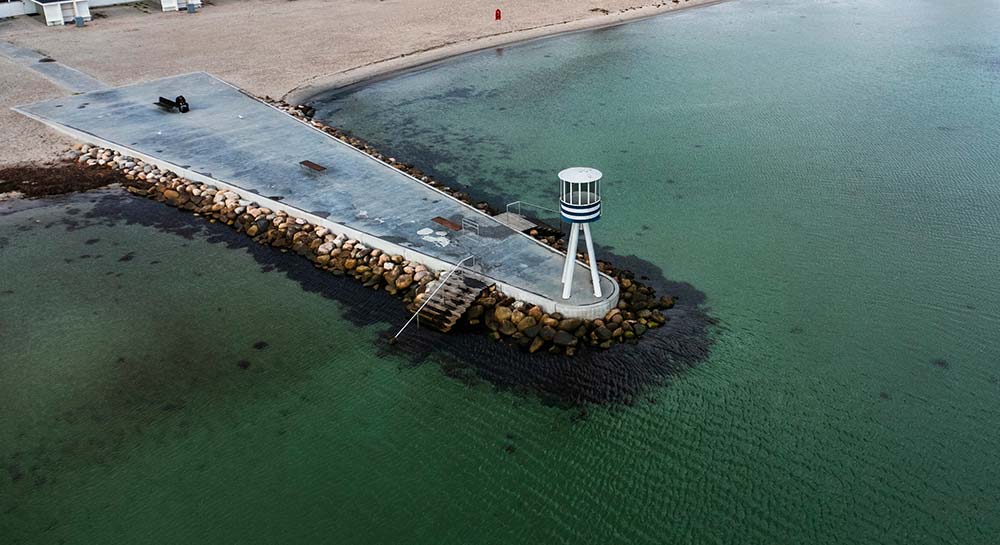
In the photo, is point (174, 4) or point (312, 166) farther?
point (174, 4)

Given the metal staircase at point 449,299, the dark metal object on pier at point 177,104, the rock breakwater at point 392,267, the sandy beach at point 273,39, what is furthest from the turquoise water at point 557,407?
the sandy beach at point 273,39

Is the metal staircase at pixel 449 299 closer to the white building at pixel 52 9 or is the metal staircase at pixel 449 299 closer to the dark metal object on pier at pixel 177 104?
the dark metal object on pier at pixel 177 104

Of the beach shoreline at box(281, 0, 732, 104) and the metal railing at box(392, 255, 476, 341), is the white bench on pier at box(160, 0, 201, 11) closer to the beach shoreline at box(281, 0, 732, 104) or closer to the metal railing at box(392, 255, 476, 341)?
the beach shoreline at box(281, 0, 732, 104)

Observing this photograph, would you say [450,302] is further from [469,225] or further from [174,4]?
[174,4]

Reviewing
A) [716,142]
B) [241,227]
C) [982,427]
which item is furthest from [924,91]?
[241,227]

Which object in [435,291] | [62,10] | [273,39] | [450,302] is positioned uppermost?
[62,10]

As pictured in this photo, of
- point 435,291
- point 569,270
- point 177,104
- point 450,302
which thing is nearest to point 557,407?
point 569,270

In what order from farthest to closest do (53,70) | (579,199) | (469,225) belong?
1. (53,70)
2. (469,225)
3. (579,199)
